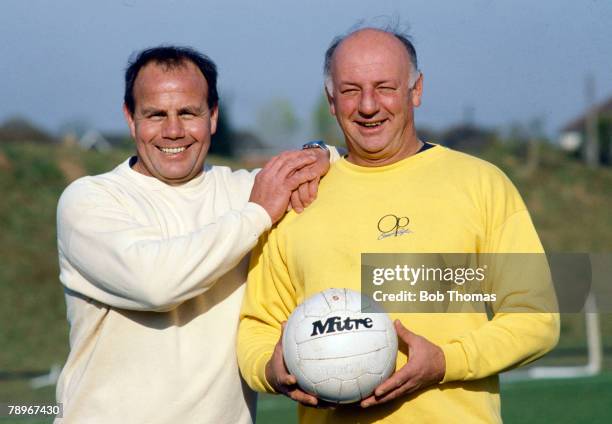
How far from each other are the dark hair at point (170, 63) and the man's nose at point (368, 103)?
2.90 ft

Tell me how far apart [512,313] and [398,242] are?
60 cm

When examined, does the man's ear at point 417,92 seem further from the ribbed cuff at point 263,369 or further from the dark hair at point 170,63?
the ribbed cuff at point 263,369

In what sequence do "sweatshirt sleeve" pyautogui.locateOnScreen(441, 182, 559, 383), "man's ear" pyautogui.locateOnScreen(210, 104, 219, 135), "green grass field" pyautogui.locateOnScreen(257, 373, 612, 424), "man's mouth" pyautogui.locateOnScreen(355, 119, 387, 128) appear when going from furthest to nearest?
"green grass field" pyautogui.locateOnScreen(257, 373, 612, 424)
"man's ear" pyautogui.locateOnScreen(210, 104, 219, 135)
"man's mouth" pyautogui.locateOnScreen(355, 119, 387, 128)
"sweatshirt sleeve" pyautogui.locateOnScreen(441, 182, 559, 383)

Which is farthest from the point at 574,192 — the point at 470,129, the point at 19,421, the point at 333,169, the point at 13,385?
the point at 333,169

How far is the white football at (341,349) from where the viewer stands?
4.25 meters

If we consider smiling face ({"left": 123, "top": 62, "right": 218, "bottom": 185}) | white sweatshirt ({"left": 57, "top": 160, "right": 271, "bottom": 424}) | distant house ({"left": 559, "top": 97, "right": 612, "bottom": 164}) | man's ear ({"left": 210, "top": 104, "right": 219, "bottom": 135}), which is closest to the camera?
white sweatshirt ({"left": 57, "top": 160, "right": 271, "bottom": 424})

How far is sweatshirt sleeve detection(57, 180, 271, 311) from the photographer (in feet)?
15.5

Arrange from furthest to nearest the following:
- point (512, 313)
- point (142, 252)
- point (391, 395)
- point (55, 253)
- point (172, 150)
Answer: point (55, 253), point (172, 150), point (142, 252), point (512, 313), point (391, 395)

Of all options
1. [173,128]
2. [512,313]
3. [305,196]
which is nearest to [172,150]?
[173,128]

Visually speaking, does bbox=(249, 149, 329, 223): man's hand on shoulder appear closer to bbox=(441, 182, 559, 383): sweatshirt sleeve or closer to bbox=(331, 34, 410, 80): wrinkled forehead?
bbox=(331, 34, 410, 80): wrinkled forehead

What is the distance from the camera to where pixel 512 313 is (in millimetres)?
4539

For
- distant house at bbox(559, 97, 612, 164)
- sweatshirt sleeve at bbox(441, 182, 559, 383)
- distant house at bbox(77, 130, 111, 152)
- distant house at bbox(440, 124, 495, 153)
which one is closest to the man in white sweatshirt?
sweatshirt sleeve at bbox(441, 182, 559, 383)

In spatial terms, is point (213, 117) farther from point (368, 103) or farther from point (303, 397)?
point (303, 397)

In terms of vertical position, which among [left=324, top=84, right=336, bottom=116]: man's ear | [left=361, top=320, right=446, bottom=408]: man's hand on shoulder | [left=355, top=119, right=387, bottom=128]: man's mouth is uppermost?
[left=324, top=84, right=336, bottom=116]: man's ear
